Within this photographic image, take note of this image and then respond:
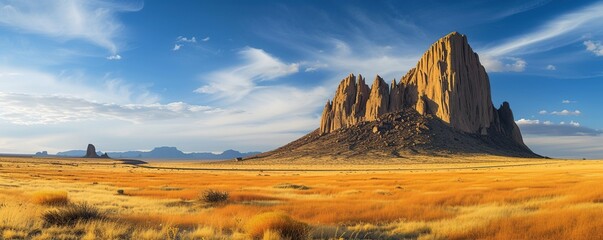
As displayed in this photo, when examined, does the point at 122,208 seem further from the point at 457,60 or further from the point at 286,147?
the point at 457,60

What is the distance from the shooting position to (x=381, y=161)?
13650cm

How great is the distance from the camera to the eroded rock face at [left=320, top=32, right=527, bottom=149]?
179 m

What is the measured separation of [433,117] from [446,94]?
430 inches

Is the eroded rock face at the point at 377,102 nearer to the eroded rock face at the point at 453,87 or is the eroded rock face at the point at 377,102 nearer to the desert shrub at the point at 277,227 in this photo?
the eroded rock face at the point at 453,87

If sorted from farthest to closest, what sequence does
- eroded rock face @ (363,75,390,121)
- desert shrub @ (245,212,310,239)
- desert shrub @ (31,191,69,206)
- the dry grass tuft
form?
eroded rock face @ (363,75,390,121) → desert shrub @ (31,191,69,206) → desert shrub @ (245,212,310,239) → the dry grass tuft

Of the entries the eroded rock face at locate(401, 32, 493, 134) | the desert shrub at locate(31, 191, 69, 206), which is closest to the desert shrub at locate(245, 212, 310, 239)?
the desert shrub at locate(31, 191, 69, 206)

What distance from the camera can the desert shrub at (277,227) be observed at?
11.2 metres

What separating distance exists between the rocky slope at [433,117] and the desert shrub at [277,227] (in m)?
140

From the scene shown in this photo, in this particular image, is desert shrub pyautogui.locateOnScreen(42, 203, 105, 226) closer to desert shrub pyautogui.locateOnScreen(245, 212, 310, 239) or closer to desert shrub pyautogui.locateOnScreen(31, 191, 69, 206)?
desert shrub pyautogui.locateOnScreen(245, 212, 310, 239)

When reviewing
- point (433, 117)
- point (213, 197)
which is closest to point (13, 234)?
point (213, 197)

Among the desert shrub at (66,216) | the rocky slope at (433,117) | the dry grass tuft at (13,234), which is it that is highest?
the rocky slope at (433,117)

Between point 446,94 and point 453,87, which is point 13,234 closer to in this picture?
point 446,94

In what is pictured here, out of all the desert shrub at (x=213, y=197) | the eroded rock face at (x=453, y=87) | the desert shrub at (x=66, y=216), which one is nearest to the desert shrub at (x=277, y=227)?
the desert shrub at (x=66, y=216)

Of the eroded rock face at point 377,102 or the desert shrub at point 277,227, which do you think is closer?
the desert shrub at point 277,227
